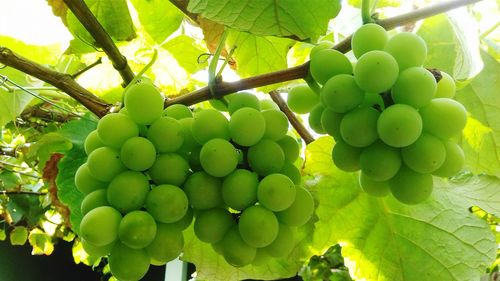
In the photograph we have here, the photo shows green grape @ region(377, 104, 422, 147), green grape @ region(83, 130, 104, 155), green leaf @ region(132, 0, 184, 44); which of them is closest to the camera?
green grape @ region(377, 104, 422, 147)

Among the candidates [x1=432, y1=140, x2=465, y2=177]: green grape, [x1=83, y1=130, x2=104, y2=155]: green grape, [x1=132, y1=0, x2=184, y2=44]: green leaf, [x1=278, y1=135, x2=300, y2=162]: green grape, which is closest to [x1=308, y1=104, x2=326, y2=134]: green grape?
[x1=278, y1=135, x2=300, y2=162]: green grape

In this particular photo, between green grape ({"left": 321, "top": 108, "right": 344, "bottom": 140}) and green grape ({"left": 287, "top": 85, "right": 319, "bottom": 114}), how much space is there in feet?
0.29

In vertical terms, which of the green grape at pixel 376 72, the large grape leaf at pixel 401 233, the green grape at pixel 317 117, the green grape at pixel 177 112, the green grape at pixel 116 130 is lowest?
the large grape leaf at pixel 401 233

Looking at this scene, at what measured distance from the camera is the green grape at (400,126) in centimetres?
41

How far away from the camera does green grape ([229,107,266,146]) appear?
1.56ft

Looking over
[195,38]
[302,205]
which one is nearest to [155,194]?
[302,205]

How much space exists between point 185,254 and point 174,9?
43 centimetres

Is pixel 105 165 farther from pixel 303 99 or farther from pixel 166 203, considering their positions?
pixel 303 99

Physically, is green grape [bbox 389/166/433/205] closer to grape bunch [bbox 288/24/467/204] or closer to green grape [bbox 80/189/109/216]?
grape bunch [bbox 288/24/467/204]

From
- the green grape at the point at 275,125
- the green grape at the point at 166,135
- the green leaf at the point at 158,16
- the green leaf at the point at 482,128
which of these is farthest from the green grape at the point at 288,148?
the green leaf at the point at 158,16

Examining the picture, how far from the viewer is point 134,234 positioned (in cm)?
43

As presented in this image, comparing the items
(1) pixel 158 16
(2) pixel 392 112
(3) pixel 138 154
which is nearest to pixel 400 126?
(2) pixel 392 112

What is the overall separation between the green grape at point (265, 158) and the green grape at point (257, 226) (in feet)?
0.14

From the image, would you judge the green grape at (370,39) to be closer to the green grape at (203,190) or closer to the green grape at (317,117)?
the green grape at (317,117)
